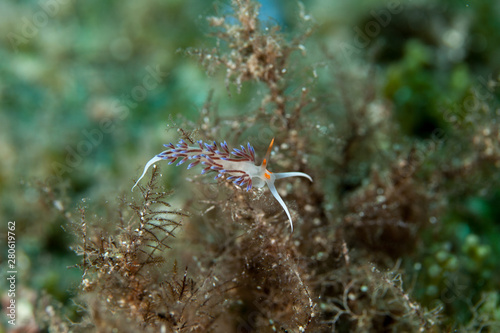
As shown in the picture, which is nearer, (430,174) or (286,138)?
(286,138)

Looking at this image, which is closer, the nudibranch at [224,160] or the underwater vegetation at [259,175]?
the nudibranch at [224,160]

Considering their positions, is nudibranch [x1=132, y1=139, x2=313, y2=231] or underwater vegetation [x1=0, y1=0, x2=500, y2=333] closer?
nudibranch [x1=132, y1=139, x2=313, y2=231]

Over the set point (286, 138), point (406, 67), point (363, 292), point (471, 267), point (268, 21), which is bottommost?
point (471, 267)

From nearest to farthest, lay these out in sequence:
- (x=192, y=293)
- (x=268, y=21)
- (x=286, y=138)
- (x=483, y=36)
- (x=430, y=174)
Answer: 1. (x=192, y=293)
2. (x=268, y=21)
3. (x=286, y=138)
4. (x=430, y=174)
5. (x=483, y=36)

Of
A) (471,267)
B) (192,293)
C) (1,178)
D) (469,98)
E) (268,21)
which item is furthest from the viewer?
(1,178)

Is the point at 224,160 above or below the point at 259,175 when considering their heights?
above

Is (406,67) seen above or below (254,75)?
above

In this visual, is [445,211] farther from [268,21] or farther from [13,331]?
[13,331]

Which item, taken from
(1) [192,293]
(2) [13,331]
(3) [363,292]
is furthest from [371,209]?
(2) [13,331]
